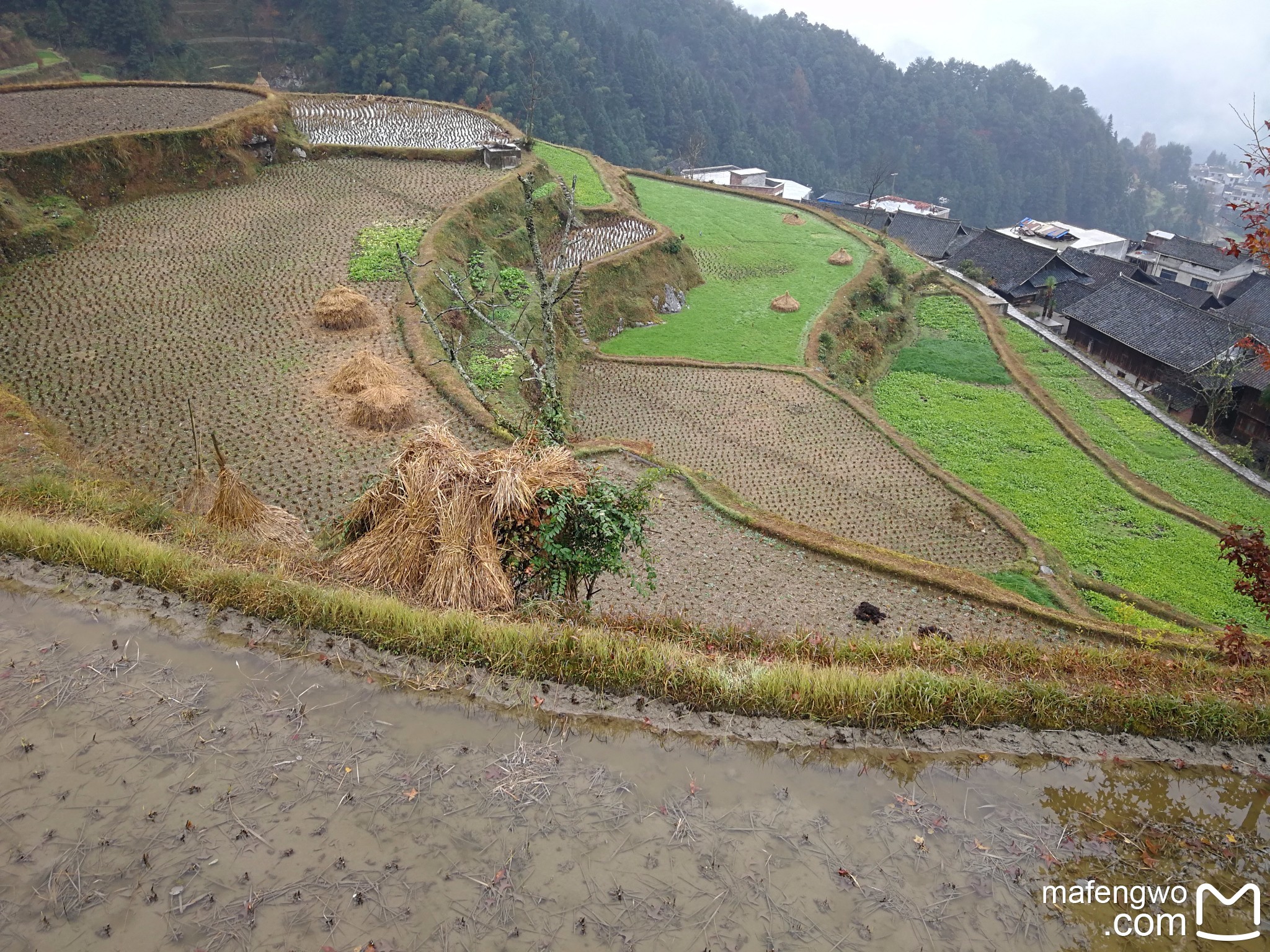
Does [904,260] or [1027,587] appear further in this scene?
[904,260]

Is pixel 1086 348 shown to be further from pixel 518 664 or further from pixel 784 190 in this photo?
pixel 784 190

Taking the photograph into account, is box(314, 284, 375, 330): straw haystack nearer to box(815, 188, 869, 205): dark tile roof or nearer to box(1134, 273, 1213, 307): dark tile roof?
box(1134, 273, 1213, 307): dark tile roof

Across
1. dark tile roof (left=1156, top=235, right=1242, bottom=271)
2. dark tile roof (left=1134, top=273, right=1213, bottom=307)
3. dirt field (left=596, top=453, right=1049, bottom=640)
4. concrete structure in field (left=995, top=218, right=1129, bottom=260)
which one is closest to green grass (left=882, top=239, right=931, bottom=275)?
dark tile roof (left=1134, top=273, right=1213, bottom=307)

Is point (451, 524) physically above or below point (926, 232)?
below

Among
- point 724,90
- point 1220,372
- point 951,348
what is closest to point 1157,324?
point 1220,372

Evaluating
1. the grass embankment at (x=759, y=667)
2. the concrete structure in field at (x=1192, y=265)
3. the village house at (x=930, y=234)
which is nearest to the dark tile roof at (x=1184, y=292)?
the concrete structure in field at (x=1192, y=265)

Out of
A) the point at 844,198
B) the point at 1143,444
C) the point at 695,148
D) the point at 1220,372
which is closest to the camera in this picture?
the point at 1143,444

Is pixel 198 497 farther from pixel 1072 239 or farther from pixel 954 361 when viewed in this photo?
pixel 1072 239
